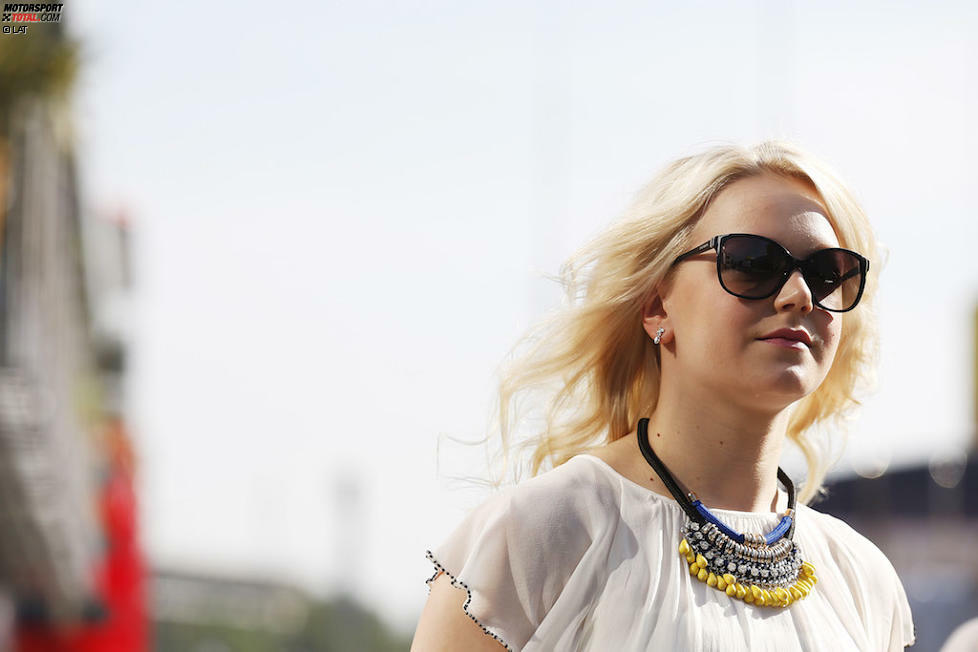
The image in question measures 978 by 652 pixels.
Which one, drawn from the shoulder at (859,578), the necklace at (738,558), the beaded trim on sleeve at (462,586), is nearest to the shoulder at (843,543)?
the shoulder at (859,578)

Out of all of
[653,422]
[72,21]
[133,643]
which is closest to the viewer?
[653,422]

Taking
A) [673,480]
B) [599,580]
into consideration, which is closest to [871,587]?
[673,480]

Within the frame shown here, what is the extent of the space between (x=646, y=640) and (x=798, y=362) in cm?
53

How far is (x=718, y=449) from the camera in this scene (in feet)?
8.03

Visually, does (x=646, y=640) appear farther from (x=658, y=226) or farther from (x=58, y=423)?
(x=58, y=423)

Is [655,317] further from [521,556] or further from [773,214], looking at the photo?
[521,556]

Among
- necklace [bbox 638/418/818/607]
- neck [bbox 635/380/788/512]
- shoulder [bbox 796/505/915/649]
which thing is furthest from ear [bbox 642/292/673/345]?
shoulder [bbox 796/505/915/649]

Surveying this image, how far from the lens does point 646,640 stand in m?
2.21

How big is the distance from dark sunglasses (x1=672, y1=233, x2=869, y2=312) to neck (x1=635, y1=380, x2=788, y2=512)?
0.71 ft

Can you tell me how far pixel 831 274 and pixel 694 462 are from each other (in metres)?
0.41

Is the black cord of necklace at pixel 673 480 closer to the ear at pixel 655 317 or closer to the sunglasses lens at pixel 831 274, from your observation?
the ear at pixel 655 317

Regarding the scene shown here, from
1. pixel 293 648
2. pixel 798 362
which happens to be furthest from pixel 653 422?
pixel 293 648

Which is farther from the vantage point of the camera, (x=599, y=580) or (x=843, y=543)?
(x=843, y=543)

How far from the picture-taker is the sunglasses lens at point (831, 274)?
93.7 inches
